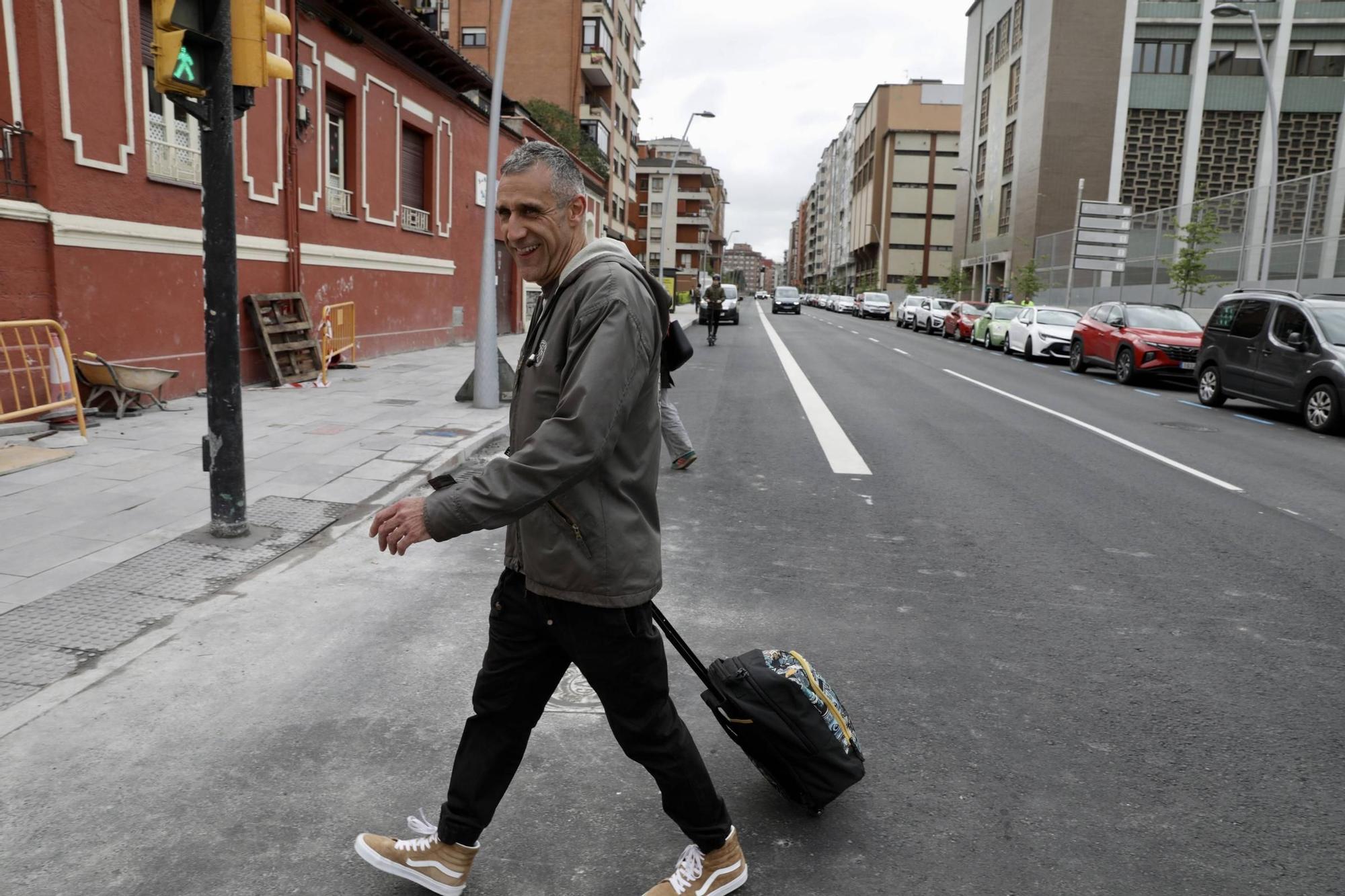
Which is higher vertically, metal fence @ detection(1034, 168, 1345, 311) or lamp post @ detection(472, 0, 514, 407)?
metal fence @ detection(1034, 168, 1345, 311)

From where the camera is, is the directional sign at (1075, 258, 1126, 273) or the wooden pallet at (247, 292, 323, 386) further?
the directional sign at (1075, 258, 1126, 273)

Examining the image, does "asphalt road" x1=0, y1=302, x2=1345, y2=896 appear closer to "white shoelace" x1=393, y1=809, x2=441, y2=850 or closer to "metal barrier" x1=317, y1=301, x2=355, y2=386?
"white shoelace" x1=393, y1=809, x2=441, y2=850

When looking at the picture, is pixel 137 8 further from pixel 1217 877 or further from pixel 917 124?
pixel 917 124

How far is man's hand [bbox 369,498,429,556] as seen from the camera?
2088 millimetres

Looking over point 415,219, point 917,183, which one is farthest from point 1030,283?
point 917,183

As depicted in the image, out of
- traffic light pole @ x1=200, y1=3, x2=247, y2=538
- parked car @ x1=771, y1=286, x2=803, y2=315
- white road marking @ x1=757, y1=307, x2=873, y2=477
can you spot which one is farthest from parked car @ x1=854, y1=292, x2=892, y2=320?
traffic light pole @ x1=200, y1=3, x2=247, y2=538

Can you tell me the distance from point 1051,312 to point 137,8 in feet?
69.1

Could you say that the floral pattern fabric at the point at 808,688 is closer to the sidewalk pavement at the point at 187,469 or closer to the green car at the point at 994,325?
the sidewalk pavement at the point at 187,469

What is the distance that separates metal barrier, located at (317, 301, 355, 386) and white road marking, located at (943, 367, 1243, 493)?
997 centimetres

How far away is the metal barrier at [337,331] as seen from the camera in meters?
13.8

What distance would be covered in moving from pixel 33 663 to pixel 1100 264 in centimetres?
3560

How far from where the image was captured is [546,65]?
46094 mm

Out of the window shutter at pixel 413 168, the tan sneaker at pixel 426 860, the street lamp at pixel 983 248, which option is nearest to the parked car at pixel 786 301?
the street lamp at pixel 983 248

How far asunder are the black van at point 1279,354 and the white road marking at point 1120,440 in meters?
3.01
